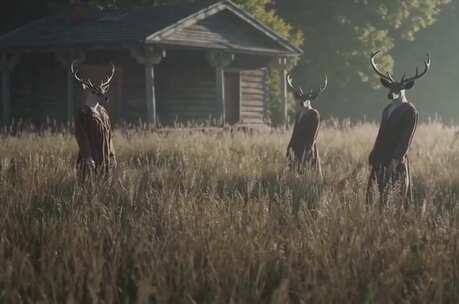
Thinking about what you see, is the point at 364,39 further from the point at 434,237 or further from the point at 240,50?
the point at 434,237

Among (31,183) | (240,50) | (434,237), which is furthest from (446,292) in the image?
(240,50)

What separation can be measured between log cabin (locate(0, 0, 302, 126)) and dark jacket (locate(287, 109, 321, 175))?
371 inches

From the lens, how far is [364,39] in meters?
34.0

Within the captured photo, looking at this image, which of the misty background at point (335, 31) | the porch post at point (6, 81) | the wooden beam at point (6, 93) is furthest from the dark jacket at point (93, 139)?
the misty background at point (335, 31)

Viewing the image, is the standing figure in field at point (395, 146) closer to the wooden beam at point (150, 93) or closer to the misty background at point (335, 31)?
the wooden beam at point (150, 93)

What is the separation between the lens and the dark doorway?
78.7 ft

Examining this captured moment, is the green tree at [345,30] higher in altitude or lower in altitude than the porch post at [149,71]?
higher

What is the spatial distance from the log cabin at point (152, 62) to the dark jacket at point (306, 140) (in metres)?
9.42

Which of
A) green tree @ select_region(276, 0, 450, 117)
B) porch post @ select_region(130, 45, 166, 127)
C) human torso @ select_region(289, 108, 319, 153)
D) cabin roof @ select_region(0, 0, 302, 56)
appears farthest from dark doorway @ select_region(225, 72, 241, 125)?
human torso @ select_region(289, 108, 319, 153)

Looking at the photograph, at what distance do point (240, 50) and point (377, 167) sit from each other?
14.8 meters

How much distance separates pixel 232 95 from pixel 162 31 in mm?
5760

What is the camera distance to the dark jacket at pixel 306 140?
9.64 m

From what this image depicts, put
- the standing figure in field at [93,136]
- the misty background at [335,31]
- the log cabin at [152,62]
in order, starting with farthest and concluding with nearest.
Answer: the misty background at [335,31], the log cabin at [152,62], the standing figure in field at [93,136]

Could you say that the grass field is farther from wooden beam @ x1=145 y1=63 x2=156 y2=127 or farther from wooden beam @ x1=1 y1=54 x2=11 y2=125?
wooden beam @ x1=1 y1=54 x2=11 y2=125
